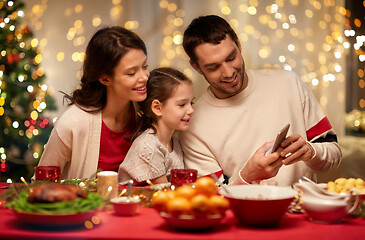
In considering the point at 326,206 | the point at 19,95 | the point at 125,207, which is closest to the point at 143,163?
the point at 125,207

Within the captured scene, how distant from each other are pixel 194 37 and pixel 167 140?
0.60 meters

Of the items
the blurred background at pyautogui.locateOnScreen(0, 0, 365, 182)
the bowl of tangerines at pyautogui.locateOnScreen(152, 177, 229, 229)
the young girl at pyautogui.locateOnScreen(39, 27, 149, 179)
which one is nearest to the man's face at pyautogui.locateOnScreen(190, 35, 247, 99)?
the young girl at pyautogui.locateOnScreen(39, 27, 149, 179)

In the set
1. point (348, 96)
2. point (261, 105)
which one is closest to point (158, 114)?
point (261, 105)

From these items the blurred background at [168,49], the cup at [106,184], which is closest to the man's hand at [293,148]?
the cup at [106,184]

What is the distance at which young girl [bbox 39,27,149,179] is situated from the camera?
8.38 feet

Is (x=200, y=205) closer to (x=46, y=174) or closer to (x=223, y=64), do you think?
(x=46, y=174)

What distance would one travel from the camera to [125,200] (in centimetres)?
163

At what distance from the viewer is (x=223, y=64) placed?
2.60 meters

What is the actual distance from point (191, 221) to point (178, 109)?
4.44 feet

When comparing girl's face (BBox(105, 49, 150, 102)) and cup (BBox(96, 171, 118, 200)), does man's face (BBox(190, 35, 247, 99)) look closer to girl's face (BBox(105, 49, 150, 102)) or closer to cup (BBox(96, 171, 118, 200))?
girl's face (BBox(105, 49, 150, 102))

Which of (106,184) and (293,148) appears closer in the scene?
(106,184)

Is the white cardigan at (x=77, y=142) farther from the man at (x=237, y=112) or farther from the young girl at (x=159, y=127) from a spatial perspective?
the man at (x=237, y=112)

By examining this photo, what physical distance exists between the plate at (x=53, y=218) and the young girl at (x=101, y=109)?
47.2 inches

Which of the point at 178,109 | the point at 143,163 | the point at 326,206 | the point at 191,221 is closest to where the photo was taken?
the point at 191,221
